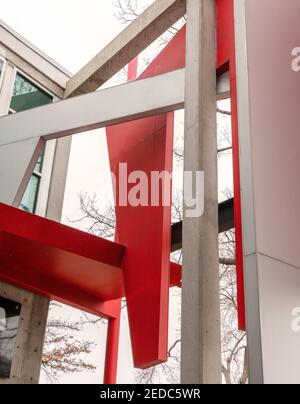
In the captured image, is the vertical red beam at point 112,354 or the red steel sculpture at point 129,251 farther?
the vertical red beam at point 112,354

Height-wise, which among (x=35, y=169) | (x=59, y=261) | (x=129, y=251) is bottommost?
(x=59, y=261)

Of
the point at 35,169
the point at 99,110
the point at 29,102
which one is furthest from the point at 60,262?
the point at 29,102

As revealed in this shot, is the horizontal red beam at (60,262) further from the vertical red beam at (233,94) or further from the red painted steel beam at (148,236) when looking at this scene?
the vertical red beam at (233,94)

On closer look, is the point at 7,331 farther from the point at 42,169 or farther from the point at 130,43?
the point at 130,43

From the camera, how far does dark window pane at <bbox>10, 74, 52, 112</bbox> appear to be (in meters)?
10.3

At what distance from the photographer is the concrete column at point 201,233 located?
15.8 ft

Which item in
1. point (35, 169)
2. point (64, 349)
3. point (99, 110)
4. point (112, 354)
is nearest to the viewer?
point (99, 110)

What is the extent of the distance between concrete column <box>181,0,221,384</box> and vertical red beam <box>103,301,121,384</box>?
444 cm

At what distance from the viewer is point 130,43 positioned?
918cm

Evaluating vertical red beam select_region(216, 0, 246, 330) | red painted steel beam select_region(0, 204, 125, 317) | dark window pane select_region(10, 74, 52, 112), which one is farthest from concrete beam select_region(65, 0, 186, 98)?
red painted steel beam select_region(0, 204, 125, 317)

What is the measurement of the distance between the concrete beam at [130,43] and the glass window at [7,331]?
478 cm

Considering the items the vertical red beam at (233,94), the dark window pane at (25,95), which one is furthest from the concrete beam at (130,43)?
the vertical red beam at (233,94)

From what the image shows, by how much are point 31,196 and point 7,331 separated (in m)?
2.76
